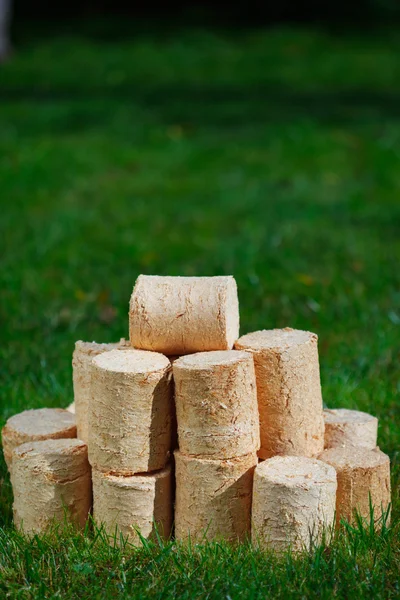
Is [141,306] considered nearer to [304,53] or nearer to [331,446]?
[331,446]

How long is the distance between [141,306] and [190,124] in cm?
965

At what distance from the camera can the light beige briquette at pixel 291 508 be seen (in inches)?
132

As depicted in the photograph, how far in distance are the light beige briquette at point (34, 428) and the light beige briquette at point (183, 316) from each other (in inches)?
→ 21.5

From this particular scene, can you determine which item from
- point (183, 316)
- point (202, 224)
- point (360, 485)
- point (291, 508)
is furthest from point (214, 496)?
point (202, 224)

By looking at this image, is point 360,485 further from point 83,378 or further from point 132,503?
point 83,378

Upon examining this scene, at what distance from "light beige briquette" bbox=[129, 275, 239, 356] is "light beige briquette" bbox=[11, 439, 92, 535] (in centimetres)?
53

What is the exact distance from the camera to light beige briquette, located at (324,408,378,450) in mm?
3932

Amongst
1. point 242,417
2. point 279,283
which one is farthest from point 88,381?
point 279,283

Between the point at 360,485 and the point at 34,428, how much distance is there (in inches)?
54.6

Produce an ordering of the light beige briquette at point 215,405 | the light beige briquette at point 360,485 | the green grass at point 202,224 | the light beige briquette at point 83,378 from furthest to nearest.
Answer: the light beige briquette at point 83,378 < the light beige briquette at point 360,485 < the light beige briquette at point 215,405 < the green grass at point 202,224

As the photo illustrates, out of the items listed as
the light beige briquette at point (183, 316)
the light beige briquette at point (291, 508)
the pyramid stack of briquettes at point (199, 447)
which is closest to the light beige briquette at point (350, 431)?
the pyramid stack of briquettes at point (199, 447)

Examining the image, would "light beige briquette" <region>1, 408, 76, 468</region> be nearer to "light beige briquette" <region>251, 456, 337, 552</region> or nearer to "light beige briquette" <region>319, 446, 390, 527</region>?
"light beige briquette" <region>251, 456, 337, 552</region>

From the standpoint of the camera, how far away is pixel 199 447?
137 inches

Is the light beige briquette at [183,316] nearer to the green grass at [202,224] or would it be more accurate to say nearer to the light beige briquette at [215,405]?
the light beige briquette at [215,405]
